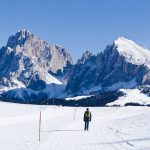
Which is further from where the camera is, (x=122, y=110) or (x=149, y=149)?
(x=122, y=110)

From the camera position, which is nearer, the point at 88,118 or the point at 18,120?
the point at 88,118

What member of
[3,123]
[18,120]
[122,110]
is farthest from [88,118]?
[122,110]

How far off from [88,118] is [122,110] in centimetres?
5413

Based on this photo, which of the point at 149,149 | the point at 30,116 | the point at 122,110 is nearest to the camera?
the point at 149,149

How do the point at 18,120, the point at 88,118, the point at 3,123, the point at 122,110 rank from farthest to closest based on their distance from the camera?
the point at 122,110 → the point at 18,120 → the point at 3,123 → the point at 88,118

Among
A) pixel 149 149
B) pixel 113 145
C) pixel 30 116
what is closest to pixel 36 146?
pixel 113 145

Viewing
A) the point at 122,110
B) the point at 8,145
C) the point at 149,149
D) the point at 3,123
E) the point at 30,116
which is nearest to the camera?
the point at 149,149

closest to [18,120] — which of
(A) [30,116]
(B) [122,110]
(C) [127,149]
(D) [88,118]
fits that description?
(A) [30,116]

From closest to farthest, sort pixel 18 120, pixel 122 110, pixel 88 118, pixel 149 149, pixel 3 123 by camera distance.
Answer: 1. pixel 149 149
2. pixel 88 118
3. pixel 3 123
4. pixel 18 120
5. pixel 122 110

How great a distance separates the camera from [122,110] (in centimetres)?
9462

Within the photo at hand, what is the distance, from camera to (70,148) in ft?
78.5

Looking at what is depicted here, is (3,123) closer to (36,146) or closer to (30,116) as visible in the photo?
(30,116)

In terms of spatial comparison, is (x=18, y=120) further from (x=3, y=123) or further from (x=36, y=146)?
(x=36, y=146)

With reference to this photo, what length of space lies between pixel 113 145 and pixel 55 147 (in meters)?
3.25
